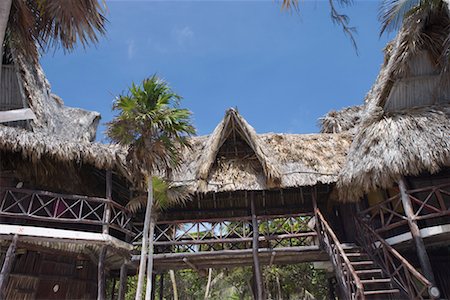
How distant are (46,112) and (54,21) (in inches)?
222

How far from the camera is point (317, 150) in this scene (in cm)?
1059

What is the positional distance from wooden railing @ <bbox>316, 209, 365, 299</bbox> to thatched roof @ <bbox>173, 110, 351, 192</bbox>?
→ 1389 mm

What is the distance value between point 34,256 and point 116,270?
3290 mm

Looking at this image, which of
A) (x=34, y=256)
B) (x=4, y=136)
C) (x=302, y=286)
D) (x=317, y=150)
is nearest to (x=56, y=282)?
(x=34, y=256)

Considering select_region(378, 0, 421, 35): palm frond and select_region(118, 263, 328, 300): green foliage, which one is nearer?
select_region(378, 0, 421, 35): palm frond

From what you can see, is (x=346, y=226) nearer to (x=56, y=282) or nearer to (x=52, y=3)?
(x=56, y=282)

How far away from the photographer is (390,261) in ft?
24.6

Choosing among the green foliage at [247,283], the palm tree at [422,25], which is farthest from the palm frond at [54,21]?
the green foliage at [247,283]

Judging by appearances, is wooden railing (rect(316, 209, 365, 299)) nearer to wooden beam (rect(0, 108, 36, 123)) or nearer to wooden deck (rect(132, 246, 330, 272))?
wooden deck (rect(132, 246, 330, 272))

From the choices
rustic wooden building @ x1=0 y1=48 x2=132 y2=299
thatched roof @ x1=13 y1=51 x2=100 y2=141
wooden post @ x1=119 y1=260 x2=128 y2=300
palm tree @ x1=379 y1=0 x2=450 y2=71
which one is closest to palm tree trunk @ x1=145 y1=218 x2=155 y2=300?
rustic wooden building @ x1=0 y1=48 x2=132 y2=299

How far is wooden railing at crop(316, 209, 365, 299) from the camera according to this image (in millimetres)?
6680

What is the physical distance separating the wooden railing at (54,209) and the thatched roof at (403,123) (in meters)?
6.11

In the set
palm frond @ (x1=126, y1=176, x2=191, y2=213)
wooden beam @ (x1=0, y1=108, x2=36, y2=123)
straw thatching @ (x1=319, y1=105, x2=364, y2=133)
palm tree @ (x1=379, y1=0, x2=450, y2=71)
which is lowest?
wooden beam @ (x1=0, y1=108, x2=36, y2=123)

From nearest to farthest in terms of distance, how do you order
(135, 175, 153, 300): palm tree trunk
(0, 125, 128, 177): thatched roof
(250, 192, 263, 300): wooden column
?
(135, 175, 153, 300): palm tree trunk, (0, 125, 128, 177): thatched roof, (250, 192, 263, 300): wooden column
